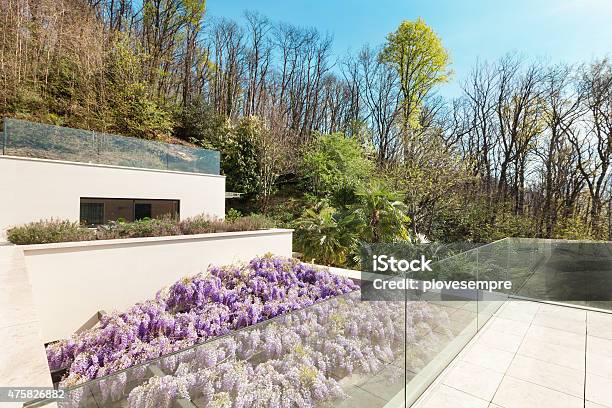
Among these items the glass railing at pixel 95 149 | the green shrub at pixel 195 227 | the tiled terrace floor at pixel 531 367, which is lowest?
the tiled terrace floor at pixel 531 367

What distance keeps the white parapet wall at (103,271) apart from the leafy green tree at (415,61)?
42.5ft

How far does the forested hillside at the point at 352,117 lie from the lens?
10039 millimetres

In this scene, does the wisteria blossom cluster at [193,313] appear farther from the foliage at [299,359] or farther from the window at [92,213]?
the window at [92,213]

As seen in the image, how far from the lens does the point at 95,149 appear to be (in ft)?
25.6

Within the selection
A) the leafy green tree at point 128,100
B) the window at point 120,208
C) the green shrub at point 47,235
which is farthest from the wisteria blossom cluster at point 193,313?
the leafy green tree at point 128,100

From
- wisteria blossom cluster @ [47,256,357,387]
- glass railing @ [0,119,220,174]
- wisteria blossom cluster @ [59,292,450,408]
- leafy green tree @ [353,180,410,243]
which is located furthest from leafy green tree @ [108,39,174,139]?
wisteria blossom cluster @ [59,292,450,408]

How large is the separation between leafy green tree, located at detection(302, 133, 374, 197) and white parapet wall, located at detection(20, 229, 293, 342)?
8137mm

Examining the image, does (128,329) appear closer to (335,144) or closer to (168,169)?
(168,169)

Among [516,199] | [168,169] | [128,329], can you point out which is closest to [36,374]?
[128,329]

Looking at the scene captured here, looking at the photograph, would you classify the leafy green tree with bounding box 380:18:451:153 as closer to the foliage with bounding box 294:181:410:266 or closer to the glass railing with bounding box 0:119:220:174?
the foliage with bounding box 294:181:410:266

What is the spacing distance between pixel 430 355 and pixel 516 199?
41.3ft

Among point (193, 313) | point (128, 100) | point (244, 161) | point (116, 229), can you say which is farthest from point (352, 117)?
point (193, 313)

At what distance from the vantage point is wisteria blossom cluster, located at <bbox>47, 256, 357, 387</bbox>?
3.41 meters

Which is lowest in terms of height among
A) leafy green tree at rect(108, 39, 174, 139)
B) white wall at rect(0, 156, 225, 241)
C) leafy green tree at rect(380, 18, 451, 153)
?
white wall at rect(0, 156, 225, 241)
